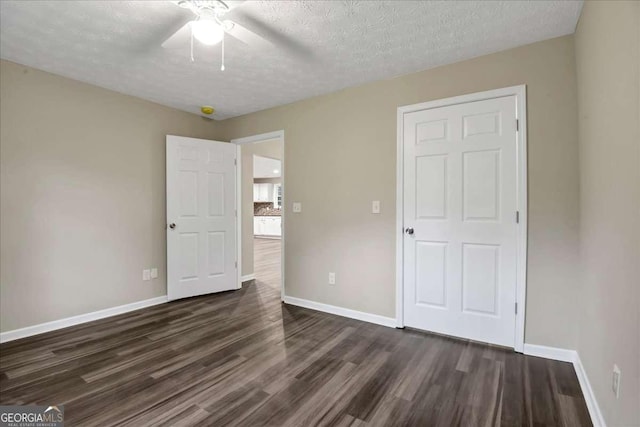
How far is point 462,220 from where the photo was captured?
261cm

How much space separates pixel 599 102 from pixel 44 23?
11.4ft

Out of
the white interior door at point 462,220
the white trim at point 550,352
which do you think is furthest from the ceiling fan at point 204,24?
the white trim at point 550,352

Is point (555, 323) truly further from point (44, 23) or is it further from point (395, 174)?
point (44, 23)

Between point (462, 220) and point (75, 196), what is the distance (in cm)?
367

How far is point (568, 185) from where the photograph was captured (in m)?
2.20

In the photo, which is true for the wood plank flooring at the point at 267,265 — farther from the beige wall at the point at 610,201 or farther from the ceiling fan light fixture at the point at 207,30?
the beige wall at the point at 610,201

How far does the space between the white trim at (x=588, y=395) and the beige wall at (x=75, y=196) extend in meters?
3.98

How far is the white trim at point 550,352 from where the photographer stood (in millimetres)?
2215

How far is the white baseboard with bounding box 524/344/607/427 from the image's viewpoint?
1.58 metres

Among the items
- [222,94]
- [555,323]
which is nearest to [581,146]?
[555,323]

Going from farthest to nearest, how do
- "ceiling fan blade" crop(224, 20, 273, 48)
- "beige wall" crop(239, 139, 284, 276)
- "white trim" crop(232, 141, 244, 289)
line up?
"beige wall" crop(239, 139, 284, 276)
"white trim" crop(232, 141, 244, 289)
"ceiling fan blade" crop(224, 20, 273, 48)

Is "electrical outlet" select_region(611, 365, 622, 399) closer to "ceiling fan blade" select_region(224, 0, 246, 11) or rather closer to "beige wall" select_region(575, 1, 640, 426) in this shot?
"beige wall" select_region(575, 1, 640, 426)

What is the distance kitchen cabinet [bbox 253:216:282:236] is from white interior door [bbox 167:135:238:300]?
652 centimetres

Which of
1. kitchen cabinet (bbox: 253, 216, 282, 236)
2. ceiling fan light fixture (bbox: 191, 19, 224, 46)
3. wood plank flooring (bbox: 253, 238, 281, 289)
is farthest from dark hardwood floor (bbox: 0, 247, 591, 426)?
kitchen cabinet (bbox: 253, 216, 282, 236)
